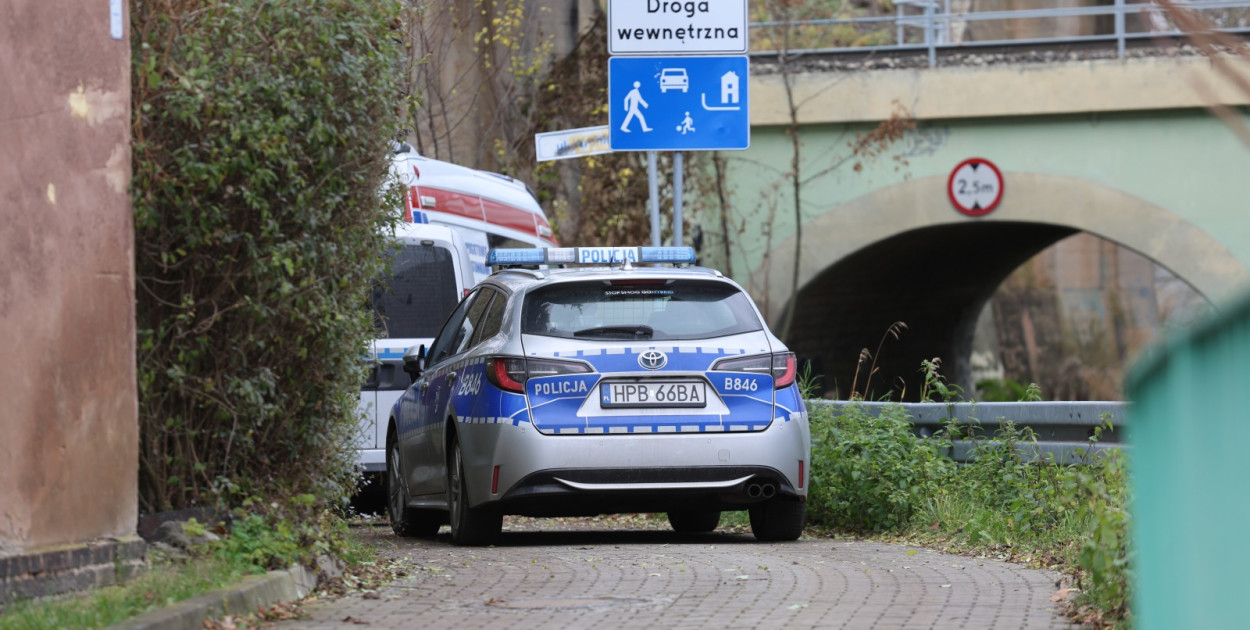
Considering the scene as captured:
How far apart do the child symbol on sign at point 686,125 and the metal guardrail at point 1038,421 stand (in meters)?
2.14

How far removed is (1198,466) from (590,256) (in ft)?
26.3

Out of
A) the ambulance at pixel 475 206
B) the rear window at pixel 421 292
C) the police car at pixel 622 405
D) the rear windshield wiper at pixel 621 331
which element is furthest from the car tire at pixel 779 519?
the ambulance at pixel 475 206

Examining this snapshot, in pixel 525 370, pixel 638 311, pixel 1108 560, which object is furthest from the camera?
pixel 638 311

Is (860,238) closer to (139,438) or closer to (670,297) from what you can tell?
(670,297)

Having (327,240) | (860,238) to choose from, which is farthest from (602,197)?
(327,240)

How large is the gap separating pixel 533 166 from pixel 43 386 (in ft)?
51.2

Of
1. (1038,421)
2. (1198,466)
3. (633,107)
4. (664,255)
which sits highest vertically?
(633,107)

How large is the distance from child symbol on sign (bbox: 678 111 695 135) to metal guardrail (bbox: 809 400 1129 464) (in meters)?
2.14

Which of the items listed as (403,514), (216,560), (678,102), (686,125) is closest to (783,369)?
(403,514)

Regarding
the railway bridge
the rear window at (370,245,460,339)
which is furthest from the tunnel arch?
the rear window at (370,245,460,339)

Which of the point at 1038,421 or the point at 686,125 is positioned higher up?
the point at 686,125

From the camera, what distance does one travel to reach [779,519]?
33.9 feet

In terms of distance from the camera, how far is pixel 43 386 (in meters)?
6.54

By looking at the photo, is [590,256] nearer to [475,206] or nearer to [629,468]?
[629,468]
